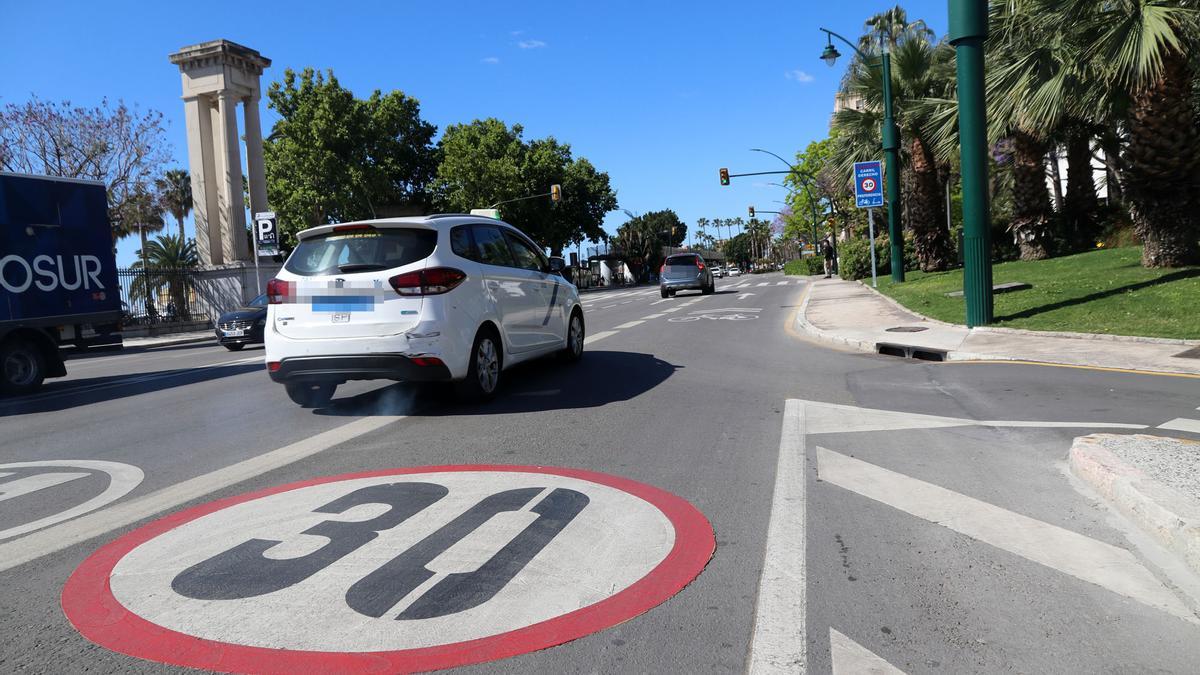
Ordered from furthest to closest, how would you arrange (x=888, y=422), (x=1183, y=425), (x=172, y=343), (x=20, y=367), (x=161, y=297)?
(x=161, y=297), (x=172, y=343), (x=20, y=367), (x=888, y=422), (x=1183, y=425)

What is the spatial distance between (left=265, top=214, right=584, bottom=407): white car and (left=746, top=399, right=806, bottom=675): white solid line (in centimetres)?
323

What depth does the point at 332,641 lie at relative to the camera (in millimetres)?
2887

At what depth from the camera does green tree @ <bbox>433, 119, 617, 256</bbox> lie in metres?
55.3

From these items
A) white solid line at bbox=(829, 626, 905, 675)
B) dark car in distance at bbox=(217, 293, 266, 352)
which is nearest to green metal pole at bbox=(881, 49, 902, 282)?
dark car in distance at bbox=(217, 293, 266, 352)

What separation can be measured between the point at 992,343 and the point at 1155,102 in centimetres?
648

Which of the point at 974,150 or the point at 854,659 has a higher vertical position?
the point at 974,150

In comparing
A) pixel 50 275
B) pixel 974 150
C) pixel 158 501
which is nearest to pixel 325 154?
pixel 50 275

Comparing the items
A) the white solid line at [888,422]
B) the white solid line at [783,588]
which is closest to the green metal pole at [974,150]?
the white solid line at [888,422]

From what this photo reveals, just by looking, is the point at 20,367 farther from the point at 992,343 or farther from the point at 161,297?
the point at 161,297

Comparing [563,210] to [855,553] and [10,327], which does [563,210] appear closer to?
[10,327]

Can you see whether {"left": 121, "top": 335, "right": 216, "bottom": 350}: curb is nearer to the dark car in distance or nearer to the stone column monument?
the dark car in distance

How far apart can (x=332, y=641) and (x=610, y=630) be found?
0.98 metres

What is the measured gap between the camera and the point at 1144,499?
3.93 m

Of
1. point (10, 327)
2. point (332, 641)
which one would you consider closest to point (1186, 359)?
point (332, 641)
